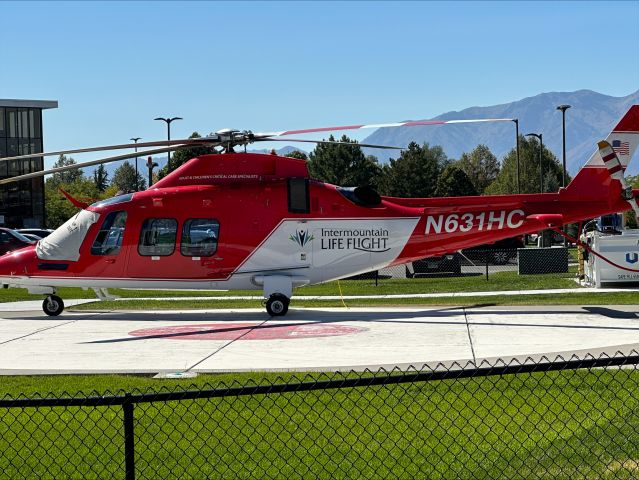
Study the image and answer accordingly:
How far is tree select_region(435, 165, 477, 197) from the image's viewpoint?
279 ft

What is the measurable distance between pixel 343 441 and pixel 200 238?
39.2ft

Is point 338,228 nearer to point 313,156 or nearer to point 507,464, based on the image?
point 507,464

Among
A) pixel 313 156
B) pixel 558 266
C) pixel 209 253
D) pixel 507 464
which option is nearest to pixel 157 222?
pixel 209 253

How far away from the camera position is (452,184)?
8519cm

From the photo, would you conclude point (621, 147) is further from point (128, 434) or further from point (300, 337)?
point (128, 434)

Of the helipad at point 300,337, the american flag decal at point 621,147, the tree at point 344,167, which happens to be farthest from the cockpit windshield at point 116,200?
the tree at point 344,167

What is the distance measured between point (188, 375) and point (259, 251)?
771 cm

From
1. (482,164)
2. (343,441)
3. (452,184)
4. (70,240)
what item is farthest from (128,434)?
(482,164)

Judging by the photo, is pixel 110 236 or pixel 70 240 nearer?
pixel 110 236

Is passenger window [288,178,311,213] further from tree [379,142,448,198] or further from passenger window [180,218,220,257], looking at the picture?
tree [379,142,448,198]

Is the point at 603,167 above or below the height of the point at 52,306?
above

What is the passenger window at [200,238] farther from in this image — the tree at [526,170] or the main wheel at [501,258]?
the tree at [526,170]

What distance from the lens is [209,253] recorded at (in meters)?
19.7

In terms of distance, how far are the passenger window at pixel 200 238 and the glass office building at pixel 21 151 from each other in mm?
51497
